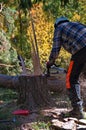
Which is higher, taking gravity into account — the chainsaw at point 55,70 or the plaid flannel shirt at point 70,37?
the plaid flannel shirt at point 70,37

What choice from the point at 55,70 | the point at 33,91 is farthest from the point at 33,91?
the point at 55,70

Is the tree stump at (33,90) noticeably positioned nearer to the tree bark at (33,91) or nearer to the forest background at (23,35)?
the tree bark at (33,91)

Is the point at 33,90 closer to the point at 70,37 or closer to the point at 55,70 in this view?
the point at 55,70

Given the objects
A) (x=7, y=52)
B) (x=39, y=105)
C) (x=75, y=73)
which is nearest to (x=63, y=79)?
(x=39, y=105)

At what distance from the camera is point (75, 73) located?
5.91 m

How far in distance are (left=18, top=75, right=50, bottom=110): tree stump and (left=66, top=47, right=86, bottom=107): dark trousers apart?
2.44 ft

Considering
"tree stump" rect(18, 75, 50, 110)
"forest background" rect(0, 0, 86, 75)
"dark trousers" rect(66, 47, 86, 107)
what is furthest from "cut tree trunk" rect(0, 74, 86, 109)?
"forest background" rect(0, 0, 86, 75)

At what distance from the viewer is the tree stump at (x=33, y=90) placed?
259 inches

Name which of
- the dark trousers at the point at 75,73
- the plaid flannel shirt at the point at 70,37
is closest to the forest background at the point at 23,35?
the dark trousers at the point at 75,73

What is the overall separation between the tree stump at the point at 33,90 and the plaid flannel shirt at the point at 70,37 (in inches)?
30.5

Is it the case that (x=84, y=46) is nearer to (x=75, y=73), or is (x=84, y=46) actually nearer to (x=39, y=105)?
(x=75, y=73)

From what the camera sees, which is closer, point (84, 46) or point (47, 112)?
point (84, 46)

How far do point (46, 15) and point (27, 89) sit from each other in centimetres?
1944

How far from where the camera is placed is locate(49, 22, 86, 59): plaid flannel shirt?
5.74 metres
